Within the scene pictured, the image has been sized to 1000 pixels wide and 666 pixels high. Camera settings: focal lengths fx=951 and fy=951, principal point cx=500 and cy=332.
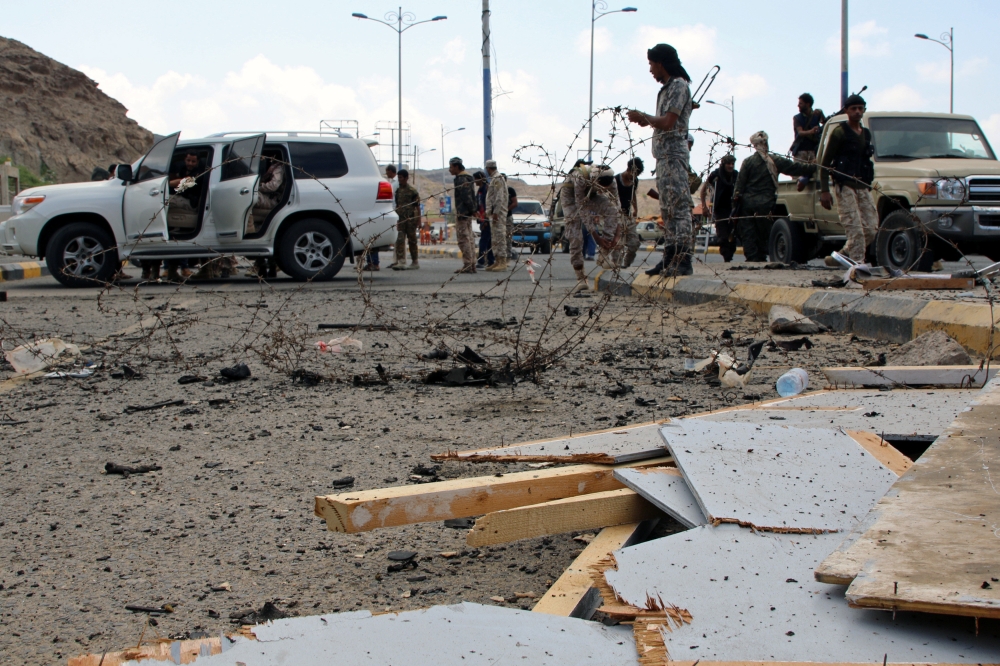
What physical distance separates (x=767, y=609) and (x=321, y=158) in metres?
11.1

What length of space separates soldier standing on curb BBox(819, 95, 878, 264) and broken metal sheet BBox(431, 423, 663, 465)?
6.70 meters

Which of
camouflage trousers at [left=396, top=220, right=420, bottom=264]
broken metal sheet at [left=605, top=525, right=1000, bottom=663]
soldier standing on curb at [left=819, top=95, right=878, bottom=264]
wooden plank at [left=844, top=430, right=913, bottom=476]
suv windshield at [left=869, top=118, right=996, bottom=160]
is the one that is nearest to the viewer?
broken metal sheet at [left=605, top=525, right=1000, bottom=663]

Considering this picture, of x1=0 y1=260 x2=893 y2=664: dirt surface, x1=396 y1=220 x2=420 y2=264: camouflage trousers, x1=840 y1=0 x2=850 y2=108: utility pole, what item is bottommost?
x1=0 y1=260 x2=893 y2=664: dirt surface

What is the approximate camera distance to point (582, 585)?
191 centimetres

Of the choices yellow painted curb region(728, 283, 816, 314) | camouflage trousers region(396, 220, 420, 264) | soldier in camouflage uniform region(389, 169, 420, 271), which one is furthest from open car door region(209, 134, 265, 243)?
yellow painted curb region(728, 283, 816, 314)

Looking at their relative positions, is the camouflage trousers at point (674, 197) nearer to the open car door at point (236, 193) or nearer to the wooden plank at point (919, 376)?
the wooden plank at point (919, 376)

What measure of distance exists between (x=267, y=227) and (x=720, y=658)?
10.7m

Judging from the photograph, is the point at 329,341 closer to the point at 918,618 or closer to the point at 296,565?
the point at 296,565

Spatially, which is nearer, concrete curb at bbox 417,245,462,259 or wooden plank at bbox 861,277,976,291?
wooden plank at bbox 861,277,976,291

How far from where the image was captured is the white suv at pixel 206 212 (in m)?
11.3

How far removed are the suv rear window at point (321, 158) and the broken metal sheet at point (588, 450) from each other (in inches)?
376

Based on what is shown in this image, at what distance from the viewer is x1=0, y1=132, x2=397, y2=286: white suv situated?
1127cm

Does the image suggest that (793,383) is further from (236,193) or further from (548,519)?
(236,193)

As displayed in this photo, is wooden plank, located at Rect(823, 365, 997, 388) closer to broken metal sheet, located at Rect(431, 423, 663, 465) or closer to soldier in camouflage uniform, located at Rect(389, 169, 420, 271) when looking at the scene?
broken metal sheet, located at Rect(431, 423, 663, 465)
